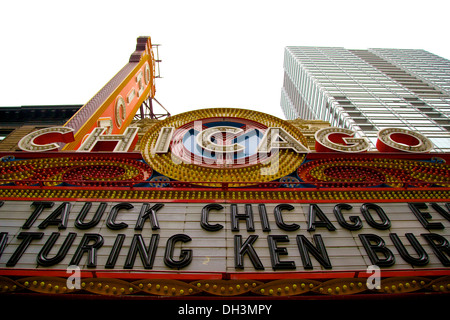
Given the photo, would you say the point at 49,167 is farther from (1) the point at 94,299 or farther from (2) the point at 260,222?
(2) the point at 260,222

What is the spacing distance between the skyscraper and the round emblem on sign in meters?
29.5

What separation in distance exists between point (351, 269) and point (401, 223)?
2.67 m

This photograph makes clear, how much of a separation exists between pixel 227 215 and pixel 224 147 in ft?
12.3

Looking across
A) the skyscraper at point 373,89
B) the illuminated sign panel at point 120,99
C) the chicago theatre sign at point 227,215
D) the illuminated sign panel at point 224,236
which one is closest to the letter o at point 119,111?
the illuminated sign panel at point 120,99

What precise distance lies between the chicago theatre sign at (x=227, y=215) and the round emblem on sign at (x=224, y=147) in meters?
0.07

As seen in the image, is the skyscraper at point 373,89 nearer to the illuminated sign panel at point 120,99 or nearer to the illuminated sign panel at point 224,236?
the illuminated sign panel at point 120,99

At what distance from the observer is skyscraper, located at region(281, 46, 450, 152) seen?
149 feet

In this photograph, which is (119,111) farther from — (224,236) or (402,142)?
(402,142)

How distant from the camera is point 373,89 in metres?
55.3

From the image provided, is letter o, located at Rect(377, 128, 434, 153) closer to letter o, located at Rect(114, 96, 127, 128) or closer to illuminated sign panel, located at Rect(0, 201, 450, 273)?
illuminated sign panel, located at Rect(0, 201, 450, 273)

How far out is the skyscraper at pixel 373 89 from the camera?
1794 inches

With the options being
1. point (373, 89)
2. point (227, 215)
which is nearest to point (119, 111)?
point (227, 215)

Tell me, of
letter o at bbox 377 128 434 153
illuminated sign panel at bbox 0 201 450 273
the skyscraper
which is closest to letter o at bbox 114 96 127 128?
illuminated sign panel at bbox 0 201 450 273
